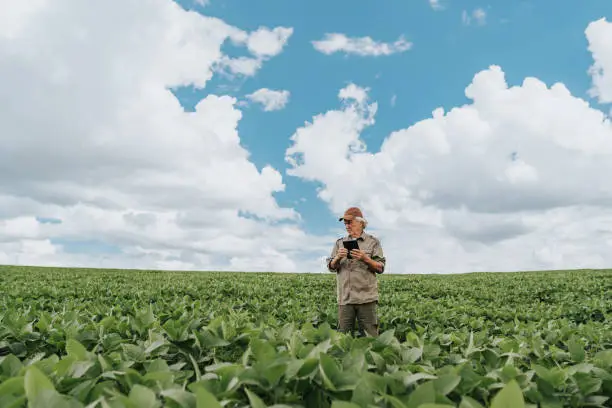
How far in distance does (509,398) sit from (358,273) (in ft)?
18.2

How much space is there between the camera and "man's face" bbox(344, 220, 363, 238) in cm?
744

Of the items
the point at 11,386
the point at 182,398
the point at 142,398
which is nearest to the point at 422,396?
the point at 182,398

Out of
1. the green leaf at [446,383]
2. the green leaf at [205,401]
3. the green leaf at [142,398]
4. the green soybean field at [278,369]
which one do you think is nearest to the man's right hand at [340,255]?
the green soybean field at [278,369]

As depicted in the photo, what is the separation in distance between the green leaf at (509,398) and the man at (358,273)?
17.6 feet

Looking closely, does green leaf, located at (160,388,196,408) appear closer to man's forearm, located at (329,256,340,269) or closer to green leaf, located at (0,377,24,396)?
green leaf, located at (0,377,24,396)

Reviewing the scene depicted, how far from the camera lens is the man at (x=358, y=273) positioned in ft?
24.5

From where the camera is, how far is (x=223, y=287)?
58.2 ft

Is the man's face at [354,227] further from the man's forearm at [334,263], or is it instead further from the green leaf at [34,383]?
the green leaf at [34,383]

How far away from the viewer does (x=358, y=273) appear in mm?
7457

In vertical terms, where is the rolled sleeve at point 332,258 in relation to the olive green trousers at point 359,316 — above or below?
above

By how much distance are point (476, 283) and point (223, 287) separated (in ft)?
41.9

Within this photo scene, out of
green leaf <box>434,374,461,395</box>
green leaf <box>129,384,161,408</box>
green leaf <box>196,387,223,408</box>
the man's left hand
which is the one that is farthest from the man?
green leaf <box>196,387,223,408</box>

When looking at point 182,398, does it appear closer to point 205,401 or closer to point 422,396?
point 205,401

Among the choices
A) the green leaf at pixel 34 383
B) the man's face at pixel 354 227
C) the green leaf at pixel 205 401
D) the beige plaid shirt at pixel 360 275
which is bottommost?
the green leaf at pixel 34 383
